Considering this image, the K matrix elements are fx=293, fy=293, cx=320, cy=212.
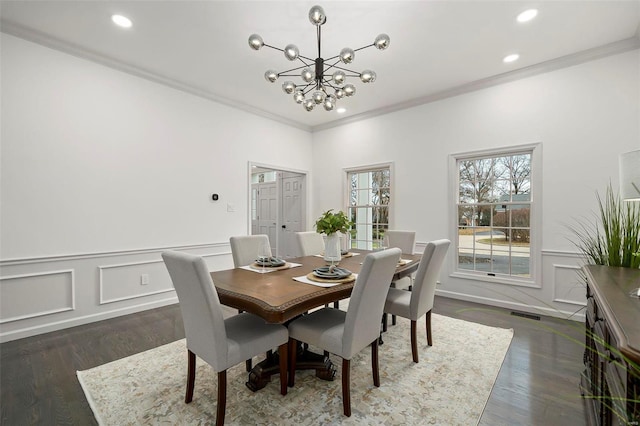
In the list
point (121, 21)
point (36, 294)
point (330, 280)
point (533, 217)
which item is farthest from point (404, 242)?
point (36, 294)

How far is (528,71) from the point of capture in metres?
3.58

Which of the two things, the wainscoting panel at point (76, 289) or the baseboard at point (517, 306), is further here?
the baseboard at point (517, 306)

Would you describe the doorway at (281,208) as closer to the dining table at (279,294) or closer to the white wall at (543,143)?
the white wall at (543,143)

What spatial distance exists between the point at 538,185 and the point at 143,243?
4902mm

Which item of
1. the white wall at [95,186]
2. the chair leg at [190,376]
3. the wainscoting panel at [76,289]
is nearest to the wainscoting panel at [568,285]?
the chair leg at [190,376]

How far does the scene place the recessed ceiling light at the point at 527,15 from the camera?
8.46 ft

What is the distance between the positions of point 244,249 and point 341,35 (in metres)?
2.34

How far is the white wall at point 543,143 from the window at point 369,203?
0.89ft

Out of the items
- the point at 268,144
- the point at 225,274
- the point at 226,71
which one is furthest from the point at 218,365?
the point at 268,144

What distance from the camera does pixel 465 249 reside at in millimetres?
4172

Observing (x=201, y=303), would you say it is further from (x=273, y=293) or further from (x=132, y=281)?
(x=132, y=281)

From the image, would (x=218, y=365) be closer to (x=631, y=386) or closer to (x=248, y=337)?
(x=248, y=337)

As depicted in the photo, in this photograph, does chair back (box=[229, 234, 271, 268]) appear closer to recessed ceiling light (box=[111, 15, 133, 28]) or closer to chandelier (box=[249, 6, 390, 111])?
chandelier (box=[249, 6, 390, 111])

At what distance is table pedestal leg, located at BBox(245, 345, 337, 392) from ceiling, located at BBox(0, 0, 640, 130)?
2.91 metres
